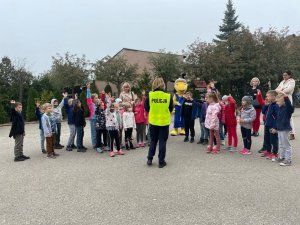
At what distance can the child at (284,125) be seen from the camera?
6.62 m

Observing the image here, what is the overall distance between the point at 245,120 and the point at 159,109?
251 cm

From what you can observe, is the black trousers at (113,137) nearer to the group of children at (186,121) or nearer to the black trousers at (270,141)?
the group of children at (186,121)

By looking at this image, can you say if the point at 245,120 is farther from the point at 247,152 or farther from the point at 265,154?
the point at 265,154

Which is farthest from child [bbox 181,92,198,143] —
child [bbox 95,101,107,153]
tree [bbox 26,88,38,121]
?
tree [bbox 26,88,38,121]

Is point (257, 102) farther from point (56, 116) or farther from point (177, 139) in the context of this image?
point (56, 116)

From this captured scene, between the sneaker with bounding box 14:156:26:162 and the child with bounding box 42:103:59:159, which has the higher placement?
the child with bounding box 42:103:59:159

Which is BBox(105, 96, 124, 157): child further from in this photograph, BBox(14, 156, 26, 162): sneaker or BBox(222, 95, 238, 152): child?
BBox(222, 95, 238, 152): child

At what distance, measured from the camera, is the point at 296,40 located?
3300 centimetres

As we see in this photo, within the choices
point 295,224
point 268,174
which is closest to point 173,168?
point 268,174

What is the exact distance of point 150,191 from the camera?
5129 mm

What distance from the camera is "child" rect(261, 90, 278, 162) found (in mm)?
7174

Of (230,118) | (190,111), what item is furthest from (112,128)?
(230,118)

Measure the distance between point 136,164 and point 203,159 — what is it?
1628 millimetres

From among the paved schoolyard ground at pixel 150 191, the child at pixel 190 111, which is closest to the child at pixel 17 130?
the paved schoolyard ground at pixel 150 191
